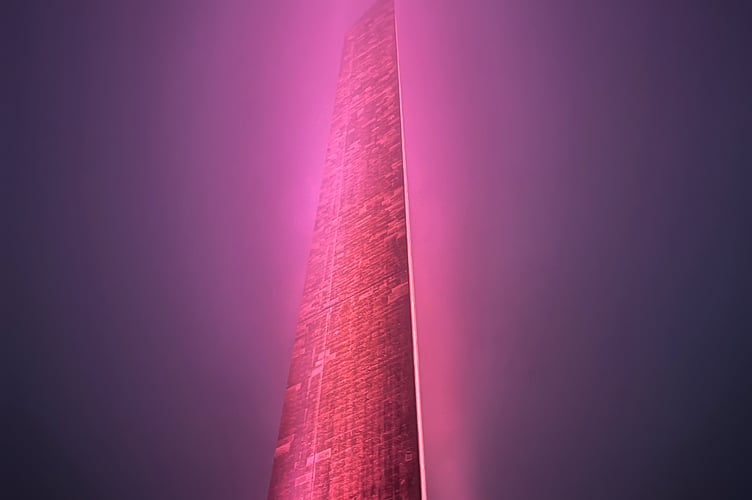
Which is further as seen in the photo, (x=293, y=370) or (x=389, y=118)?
(x=389, y=118)

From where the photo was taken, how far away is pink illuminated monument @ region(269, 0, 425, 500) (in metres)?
5.55

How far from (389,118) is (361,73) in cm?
182

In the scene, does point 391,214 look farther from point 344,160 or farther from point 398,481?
point 398,481

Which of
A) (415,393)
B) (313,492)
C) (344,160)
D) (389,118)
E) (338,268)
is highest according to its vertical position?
(389,118)

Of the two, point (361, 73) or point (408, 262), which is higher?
point (361, 73)

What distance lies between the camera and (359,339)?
254 inches

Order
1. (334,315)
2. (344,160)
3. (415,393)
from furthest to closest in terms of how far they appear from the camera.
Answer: (344,160)
(334,315)
(415,393)

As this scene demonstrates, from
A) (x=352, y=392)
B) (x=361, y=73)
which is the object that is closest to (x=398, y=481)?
(x=352, y=392)

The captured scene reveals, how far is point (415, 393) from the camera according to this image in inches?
218

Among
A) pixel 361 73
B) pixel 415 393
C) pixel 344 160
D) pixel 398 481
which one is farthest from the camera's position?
pixel 361 73

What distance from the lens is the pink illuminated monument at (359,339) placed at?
555 cm

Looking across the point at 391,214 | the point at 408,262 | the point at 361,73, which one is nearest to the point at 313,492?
the point at 408,262

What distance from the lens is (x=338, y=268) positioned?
7422 millimetres

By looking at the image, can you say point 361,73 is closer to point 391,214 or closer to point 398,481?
point 391,214
